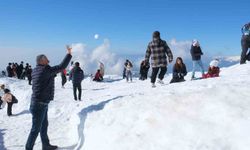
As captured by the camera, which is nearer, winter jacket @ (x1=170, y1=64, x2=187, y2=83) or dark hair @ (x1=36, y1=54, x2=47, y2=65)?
dark hair @ (x1=36, y1=54, x2=47, y2=65)

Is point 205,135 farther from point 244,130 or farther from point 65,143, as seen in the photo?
point 65,143

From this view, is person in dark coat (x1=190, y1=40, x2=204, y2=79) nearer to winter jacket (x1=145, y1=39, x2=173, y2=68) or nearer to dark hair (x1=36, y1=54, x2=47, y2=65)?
winter jacket (x1=145, y1=39, x2=173, y2=68)

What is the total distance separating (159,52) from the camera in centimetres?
1264

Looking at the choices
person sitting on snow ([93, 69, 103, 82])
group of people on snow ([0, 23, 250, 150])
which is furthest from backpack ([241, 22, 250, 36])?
person sitting on snow ([93, 69, 103, 82])

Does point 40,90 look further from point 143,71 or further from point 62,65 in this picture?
point 143,71

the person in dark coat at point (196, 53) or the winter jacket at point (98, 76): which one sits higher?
the person in dark coat at point (196, 53)

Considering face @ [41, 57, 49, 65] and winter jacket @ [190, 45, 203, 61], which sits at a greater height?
winter jacket @ [190, 45, 203, 61]

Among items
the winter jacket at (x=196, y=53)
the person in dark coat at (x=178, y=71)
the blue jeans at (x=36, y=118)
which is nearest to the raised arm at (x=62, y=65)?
the blue jeans at (x=36, y=118)

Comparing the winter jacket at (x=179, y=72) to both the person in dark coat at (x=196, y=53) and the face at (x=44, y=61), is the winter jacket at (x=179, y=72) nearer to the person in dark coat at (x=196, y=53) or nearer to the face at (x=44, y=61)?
the person in dark coat at (x=196, y=53)

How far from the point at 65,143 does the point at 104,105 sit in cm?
151

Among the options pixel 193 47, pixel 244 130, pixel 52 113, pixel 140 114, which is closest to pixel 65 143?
pixel 140 114

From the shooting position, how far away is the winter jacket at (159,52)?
1262cm

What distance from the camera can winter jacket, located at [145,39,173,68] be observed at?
1262 cm

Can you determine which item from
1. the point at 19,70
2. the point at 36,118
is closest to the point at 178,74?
the point at 36,118
